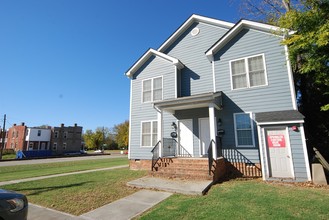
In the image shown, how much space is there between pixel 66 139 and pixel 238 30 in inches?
2218

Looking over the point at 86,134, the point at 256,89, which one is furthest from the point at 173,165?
the point at 86,134

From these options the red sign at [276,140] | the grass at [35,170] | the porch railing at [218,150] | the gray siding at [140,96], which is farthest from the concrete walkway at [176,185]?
the grass at [35,170]

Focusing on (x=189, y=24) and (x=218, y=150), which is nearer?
(x=218, y=150)

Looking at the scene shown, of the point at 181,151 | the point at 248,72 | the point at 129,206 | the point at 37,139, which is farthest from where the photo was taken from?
the point at 37,139

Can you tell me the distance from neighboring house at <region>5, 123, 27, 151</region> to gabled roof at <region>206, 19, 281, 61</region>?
186ft

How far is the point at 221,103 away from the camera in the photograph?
11.2m

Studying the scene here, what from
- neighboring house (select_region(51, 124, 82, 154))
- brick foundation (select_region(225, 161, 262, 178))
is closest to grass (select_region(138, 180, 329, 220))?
brick foundation (select_region(225, 161, 262, 178))

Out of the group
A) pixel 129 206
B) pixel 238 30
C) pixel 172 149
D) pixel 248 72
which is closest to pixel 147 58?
pixel 238 30

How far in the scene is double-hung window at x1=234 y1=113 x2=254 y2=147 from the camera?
10306 mm

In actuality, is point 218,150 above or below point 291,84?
below

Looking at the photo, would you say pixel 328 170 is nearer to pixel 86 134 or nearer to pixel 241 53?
pixel 241 53

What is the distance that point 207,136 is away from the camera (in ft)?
38.8

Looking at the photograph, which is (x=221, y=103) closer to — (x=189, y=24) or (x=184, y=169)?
(x=184, y=169)

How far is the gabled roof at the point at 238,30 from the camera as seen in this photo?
34.3 ft
